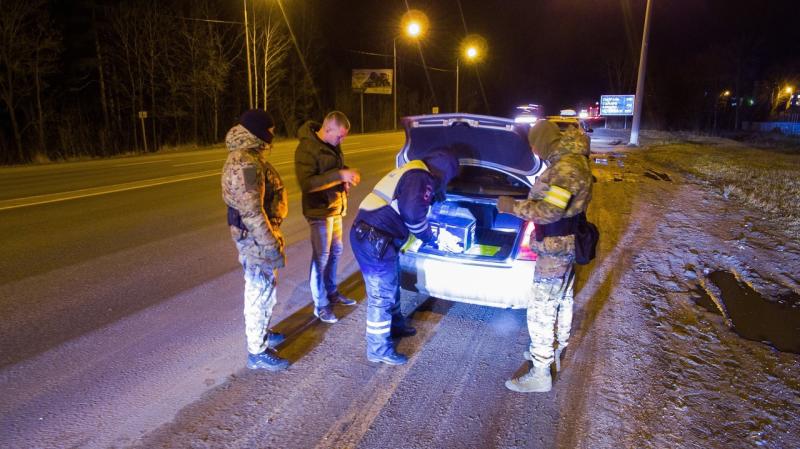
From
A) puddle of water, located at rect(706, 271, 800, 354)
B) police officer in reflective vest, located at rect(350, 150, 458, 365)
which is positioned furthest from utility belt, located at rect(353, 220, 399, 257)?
puddle of water, located at rect(706, 271, 800, 354)

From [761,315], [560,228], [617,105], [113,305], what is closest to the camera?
[560,228]

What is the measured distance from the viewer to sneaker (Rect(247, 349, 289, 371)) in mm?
3689

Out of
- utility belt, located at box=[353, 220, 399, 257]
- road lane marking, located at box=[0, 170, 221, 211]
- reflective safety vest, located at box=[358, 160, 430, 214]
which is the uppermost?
reflective safety vest, located at box=[358, 160, 430, 214]

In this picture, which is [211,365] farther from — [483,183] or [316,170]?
[483,183]

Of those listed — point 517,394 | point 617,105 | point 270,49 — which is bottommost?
point 517,394

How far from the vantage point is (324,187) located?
418 cm

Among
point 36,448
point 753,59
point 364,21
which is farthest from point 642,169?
point 753,59

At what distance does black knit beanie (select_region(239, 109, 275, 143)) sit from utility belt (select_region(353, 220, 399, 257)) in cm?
89

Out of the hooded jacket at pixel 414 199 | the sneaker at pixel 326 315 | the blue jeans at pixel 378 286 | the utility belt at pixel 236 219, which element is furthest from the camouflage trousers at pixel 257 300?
the sneaker at pixel 326 315

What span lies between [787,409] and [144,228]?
7.99 m

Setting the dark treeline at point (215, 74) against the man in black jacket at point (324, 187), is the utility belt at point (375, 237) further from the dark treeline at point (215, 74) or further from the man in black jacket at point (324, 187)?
the dark treeline at point (215, 74)

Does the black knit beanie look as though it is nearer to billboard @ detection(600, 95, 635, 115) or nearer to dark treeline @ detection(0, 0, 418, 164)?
dark treeline @ detection(0, 0, 418, 164)

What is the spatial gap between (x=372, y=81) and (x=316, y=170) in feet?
137

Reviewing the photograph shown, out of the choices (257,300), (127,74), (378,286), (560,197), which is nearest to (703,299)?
(560,197)
